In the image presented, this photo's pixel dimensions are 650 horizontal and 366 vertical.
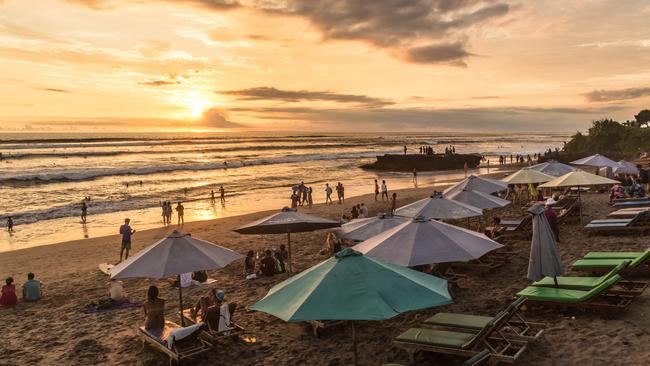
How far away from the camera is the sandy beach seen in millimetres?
7418

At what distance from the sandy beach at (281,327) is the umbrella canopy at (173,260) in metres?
1.63

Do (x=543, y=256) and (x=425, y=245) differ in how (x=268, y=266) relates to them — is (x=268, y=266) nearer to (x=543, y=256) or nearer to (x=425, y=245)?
(x=425, y=245)

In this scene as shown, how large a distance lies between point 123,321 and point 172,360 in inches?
126

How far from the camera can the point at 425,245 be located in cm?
785

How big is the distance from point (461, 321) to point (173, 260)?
503 centimetres

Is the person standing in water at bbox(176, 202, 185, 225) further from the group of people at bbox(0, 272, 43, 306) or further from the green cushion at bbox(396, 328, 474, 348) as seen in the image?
the green cushion at bbox(396, 328, 474, 348)

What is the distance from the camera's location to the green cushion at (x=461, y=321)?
734cm

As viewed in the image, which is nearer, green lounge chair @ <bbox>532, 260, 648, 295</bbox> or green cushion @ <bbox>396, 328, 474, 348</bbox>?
green cushion @ <bbox>396, 328, 474, 348</bbox>

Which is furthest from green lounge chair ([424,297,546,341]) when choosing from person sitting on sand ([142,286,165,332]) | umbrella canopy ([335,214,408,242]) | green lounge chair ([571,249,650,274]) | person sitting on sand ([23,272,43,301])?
person sitting on sand ([23,272,43,301])

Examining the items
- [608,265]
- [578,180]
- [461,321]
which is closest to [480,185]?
[578,180]

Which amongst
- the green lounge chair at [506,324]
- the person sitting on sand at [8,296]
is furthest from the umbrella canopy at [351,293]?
the person sitting on sand at [8,296]

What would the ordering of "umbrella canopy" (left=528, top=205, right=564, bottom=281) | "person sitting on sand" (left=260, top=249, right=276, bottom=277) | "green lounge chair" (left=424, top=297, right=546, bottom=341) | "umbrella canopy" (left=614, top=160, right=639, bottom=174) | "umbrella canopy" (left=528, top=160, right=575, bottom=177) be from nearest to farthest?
"green lounge chair" (left=424, top=297, right=546, bottom=341) < "umbrella canopy" (left=528, top=205, right=564, bottom=281) < "person sitting on sand" (left=260, top=249, right=276, bottom=277) < "umbrella canopy" (left=528, top=160, right=575, bottom=177) < "umbrella canopy" (left=614, top=160, right=639, bottom=174)

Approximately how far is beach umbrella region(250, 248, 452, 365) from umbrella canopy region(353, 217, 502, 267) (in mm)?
1995


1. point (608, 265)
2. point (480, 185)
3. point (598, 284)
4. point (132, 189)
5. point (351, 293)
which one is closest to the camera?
point (351, 293)
